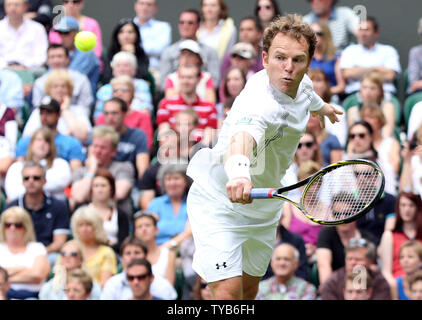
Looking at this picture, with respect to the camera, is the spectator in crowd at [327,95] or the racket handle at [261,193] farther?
the spectator in crowd at [327,95]

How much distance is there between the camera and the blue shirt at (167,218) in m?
9.49

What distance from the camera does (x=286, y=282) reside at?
8836mm

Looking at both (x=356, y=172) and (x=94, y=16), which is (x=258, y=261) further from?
(x=94, y=16)

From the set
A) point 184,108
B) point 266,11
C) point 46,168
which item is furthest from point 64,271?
point 266,11

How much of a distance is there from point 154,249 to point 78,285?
901 mm

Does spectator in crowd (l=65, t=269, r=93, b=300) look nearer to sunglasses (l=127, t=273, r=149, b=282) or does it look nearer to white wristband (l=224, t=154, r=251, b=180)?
sunglasses (l=127, t=273, r=149, b=282)

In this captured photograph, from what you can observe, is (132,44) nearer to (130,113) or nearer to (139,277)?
(130,113)

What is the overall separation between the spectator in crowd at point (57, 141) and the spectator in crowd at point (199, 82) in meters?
1.21

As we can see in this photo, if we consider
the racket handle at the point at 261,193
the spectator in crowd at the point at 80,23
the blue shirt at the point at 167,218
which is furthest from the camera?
the spectator in crowd at the point at 80,23

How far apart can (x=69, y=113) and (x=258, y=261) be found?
466 cm

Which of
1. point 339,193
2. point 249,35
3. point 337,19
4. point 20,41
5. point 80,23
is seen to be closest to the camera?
point 339,193

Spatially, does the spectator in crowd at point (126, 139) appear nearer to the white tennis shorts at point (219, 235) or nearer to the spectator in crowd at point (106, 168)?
the spectator in crowd at point (106, 168)

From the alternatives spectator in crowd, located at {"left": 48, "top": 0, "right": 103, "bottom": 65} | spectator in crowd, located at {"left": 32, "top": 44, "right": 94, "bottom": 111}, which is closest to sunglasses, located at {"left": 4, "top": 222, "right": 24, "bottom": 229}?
spectator in crowd, located at {"left": 32, "top": 44, "right": 94, "bottom": 111}

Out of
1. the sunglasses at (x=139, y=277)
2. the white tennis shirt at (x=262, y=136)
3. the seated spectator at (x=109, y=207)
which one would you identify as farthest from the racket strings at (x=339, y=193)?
the seated spectator at (x=109, y=207)
